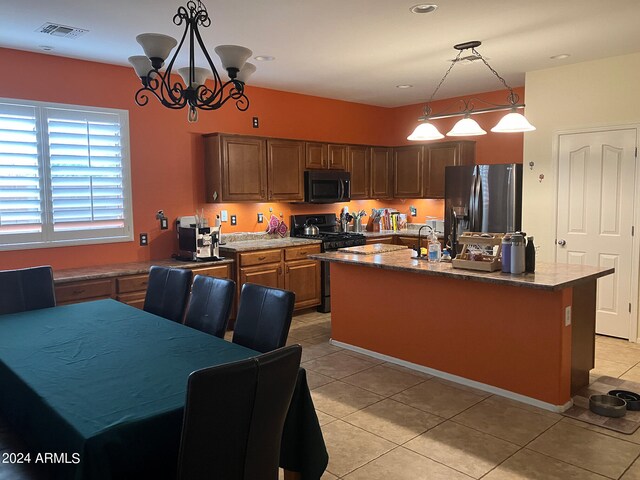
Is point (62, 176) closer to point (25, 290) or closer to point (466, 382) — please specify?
point (25, 290)

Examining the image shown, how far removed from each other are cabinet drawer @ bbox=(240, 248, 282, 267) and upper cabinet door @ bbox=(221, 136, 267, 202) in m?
0.64

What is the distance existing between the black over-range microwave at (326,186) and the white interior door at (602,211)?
252cm

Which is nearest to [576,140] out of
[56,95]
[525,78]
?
[525,78]

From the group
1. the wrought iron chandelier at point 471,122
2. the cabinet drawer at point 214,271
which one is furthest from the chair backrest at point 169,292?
the wrought iron chandelier at point 471,122

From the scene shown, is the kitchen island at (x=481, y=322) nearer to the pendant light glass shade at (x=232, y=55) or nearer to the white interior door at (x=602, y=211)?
the white interior door at (x=602, y=211)

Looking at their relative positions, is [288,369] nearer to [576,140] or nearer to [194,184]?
[194,184]

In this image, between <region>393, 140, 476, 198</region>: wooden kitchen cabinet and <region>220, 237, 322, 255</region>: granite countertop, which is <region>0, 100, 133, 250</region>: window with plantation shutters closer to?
<region>220, 237, 322, 255</region>: granite countertop

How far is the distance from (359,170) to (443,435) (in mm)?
4345

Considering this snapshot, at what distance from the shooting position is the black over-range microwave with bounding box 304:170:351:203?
6.17m

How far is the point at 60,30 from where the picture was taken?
12.2ft

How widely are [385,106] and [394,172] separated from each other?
1029 millimetres

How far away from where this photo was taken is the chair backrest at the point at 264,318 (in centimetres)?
249

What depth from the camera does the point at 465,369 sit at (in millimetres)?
3783

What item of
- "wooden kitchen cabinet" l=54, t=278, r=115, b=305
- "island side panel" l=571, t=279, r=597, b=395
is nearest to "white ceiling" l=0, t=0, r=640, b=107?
"wooden kitchen cabinet" l=54, t=278, r=115, b=305
